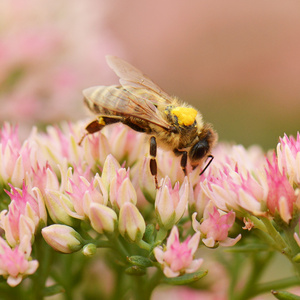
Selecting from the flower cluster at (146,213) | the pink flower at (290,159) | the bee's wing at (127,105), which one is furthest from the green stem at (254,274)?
the bee's wing at (127,105)

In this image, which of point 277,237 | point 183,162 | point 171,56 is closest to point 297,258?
point 277,237

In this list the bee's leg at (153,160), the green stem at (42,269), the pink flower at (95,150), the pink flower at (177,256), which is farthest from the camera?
the pink flower at (95,150)

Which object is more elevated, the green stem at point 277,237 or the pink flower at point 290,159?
the pink flower at point 290,159

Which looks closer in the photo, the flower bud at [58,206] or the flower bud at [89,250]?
the flower bud at [89,250]

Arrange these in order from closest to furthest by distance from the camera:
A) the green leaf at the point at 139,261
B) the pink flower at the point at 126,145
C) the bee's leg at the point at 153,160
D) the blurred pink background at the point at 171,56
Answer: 1. the green leaf at the point at 139,261
2. the bee's leg at the point at 153,160
3. the pink flower at the point at 126,145
4. the blurred pink background at the point at 171,56

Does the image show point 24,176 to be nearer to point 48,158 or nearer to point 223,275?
point 48,158

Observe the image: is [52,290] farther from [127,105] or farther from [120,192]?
[127,105]

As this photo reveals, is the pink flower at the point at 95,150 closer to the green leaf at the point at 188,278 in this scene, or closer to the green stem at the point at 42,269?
the green stem at the point at 42,269
